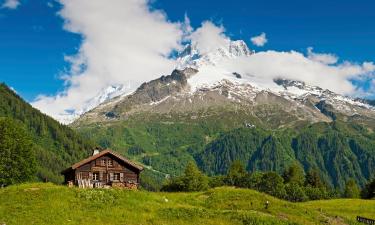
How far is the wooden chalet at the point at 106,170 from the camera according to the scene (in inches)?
3664

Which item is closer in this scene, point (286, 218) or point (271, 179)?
point (286, 218)

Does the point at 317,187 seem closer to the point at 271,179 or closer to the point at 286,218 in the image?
the point at 271,179

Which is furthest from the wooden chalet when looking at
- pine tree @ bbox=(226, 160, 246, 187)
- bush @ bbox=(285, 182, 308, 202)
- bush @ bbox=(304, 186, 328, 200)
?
pine tree @ bbox=(226, 160, 246, 187)

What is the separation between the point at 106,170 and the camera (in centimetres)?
9594

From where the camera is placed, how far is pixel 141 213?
172 feet

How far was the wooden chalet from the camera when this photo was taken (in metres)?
93.1

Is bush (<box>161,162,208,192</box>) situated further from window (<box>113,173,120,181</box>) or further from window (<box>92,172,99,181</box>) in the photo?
window (<box>92,172,99,181</box>)

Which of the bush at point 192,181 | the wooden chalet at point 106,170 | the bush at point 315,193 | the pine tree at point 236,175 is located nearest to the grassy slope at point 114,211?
the wooden chalet at point 106,170

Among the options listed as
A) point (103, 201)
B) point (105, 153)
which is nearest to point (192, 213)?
point (103, 201)

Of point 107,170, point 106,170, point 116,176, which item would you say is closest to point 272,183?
point 116,176

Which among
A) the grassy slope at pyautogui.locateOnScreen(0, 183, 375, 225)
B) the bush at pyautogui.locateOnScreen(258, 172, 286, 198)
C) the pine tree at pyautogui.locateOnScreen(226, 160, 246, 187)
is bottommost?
the grassy slope at pyautogui.locateOnScreen(0, 183, 375, 225)

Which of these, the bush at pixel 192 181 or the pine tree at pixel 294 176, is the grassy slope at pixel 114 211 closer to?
the bush at pixel 192 181

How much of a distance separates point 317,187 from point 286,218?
134 m

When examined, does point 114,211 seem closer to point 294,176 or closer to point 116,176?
point 116,176
